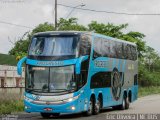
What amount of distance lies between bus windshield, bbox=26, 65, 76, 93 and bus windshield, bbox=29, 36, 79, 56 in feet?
2.24

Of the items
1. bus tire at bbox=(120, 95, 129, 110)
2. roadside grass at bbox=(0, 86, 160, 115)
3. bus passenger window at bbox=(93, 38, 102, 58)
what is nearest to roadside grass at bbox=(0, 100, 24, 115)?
roadside grass at bbox=(0, 86, 160, 115)

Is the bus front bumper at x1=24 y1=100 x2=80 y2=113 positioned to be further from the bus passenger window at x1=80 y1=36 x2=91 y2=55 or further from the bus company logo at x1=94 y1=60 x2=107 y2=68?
the bus company logo at x1=94 y1=60 x2=107 y2=68

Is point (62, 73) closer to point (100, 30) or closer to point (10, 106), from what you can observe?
point (10, 106)

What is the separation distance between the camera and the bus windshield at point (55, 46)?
2264 centimetres

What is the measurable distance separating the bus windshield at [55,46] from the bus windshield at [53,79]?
682mm

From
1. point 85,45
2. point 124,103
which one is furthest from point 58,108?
point 124,103

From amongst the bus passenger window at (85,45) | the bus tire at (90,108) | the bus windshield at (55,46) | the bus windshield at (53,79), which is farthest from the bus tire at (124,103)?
the bus windshield at (55,46)

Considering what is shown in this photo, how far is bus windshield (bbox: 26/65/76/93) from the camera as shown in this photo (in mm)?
22245

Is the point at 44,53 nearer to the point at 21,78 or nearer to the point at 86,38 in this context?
the point at 86,38

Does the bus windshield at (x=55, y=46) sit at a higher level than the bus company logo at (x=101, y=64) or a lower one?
higher

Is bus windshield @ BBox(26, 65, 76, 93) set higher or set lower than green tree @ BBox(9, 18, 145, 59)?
lower

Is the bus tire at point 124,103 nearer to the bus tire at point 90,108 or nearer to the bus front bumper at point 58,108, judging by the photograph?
the bus tire at point 90,108

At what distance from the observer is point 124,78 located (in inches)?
1195

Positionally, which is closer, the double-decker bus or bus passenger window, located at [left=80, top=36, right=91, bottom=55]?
the double-decker bus
